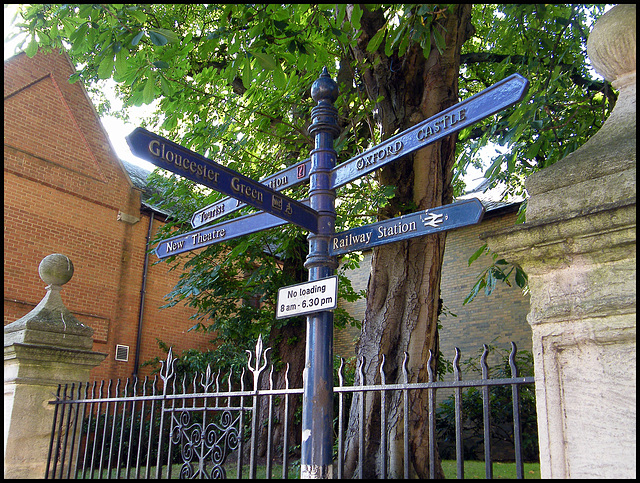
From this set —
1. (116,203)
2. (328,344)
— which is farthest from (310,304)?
(116,203)

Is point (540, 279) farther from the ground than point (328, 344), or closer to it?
farther from the ground

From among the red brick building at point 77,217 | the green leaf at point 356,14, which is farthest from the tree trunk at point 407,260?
the red brick building at point 77,217

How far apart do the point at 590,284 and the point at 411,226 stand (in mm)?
1089

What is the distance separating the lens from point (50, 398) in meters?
4.98

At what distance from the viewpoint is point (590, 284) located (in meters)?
2.28

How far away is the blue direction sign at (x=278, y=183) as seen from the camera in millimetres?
3732

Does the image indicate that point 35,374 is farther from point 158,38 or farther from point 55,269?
point 158,38

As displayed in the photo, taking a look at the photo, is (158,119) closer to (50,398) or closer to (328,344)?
(50,398)

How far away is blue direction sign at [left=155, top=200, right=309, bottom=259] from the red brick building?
9.41 meters

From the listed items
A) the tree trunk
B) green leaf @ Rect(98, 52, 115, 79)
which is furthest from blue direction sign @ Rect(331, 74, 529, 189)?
the tree trunk

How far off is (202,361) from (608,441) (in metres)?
12.6

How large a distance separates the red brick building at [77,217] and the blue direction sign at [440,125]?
10750mm

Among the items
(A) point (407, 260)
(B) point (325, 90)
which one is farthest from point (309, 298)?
(A) point (407, 260)

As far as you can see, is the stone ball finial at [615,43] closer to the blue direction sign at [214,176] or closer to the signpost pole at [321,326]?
the signpost pole at [321,326]
